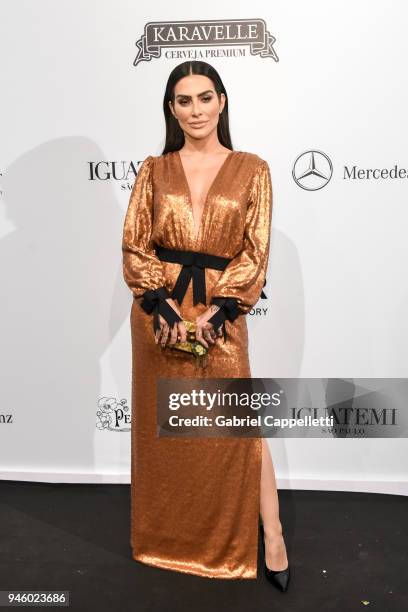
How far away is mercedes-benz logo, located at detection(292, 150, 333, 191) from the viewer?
293 centimetres

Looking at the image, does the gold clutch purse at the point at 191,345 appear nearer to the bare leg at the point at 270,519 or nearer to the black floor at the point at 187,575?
the bare leg at the point at 270,519

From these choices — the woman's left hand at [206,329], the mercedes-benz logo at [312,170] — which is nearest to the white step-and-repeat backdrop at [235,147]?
the mercedes-benz logo at [312,170]

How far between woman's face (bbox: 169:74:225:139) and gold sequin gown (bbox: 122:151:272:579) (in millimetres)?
124

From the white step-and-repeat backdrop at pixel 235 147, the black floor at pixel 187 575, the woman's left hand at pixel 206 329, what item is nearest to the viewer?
the woman's left hand at pixel 206 329

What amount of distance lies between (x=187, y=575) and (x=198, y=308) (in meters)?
0.97

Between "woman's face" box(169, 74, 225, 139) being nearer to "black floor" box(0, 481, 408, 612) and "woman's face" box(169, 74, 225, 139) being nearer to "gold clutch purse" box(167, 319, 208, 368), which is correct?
"gold clutch purse" box(167, 319, 208, 368)

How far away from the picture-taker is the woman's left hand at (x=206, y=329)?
2279 millimetres

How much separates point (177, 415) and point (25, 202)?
48.5 inches

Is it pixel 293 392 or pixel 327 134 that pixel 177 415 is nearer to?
pixel 293 392

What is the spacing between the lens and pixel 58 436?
131 inches

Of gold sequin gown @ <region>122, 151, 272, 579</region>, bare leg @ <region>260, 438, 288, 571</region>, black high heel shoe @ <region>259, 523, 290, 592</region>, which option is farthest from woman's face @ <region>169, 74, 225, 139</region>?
black high heel shoe @ <region>259, 523, 290, 592</region>

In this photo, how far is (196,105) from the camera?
92.0 inches

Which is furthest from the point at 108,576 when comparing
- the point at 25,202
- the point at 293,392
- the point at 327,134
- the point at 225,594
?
the point at 327,134

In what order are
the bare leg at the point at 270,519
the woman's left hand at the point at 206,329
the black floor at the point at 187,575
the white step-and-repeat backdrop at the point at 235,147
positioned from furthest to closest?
the white step-and-repeat backdrop at the point at 235,147
the bare leg at the point at 270,519
the black floor at the point at 187,575
the woman's left hand at the point at 206,329
